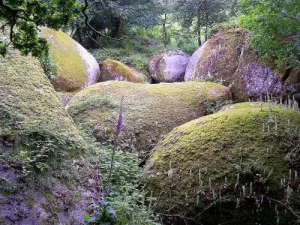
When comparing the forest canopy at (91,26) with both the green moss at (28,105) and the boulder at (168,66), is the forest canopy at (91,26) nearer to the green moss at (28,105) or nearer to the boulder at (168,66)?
the green moss at (28,105)

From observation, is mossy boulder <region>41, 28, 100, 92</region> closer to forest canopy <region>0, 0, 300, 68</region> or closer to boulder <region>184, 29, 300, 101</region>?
forest canopy <region>0, 0, 300, 68</region>

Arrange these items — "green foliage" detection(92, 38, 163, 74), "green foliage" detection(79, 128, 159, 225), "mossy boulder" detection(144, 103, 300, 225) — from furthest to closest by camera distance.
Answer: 1. "green foliage" detection(92, 38, 163, 74)
2. "mossy boulder" detection(144, 103, 300, 225)
3. "green foliage" detection(79, 128, 159, 225)

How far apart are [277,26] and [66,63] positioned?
7.95m

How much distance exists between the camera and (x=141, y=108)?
7250 mm

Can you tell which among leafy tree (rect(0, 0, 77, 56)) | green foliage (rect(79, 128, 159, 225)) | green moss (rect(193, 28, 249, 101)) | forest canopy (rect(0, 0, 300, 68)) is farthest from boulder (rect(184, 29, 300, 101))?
leafy tree (rect(0, 0, 77, 56))

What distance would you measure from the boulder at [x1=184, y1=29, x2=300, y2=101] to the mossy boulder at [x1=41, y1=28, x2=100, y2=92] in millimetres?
3770

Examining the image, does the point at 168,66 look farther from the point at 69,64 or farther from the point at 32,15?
the point at 32,15

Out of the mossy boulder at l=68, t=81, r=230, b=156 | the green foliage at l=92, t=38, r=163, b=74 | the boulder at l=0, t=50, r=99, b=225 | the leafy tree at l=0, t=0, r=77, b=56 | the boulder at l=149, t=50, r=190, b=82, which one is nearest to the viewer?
the leafy tree at l=0, t=0, r=77, b=56

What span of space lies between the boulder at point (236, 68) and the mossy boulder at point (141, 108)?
798 millimetres

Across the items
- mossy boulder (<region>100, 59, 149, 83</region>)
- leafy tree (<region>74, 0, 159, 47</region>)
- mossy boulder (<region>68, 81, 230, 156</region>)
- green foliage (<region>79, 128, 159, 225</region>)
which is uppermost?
leafy tree (<region>74, 0, 159, 47</region>)

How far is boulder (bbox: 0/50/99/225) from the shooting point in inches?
138

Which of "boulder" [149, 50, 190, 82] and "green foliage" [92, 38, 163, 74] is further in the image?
"green foliage" [92, 38, 163, 74]

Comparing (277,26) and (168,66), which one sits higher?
(277,26)

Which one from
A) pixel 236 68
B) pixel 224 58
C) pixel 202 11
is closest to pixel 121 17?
pixel 202 11
